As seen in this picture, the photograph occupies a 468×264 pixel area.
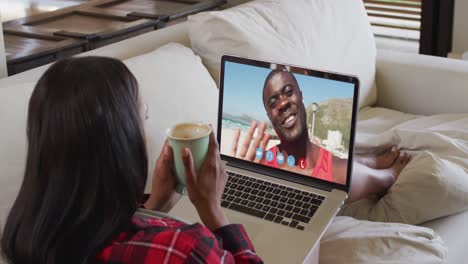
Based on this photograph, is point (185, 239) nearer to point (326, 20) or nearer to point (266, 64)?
point (266, 64)

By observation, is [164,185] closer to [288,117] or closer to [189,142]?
[189,142]

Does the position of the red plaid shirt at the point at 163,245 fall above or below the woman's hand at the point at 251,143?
above

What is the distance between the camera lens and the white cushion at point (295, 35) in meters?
2.01

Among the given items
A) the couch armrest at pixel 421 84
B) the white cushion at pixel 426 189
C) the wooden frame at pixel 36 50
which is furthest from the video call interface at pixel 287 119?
the couch armrest at pixel 421 84

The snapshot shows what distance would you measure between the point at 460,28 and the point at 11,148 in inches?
99.6

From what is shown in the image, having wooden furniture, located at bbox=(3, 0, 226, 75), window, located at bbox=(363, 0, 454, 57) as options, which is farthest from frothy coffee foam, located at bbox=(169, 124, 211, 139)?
window, located at bbox=(363, 0, 454, 57)

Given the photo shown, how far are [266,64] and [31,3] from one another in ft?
3.10

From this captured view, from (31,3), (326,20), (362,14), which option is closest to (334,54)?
(326,20)

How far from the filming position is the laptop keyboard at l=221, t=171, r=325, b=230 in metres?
1.40

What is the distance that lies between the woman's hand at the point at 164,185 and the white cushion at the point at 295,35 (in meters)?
0.80

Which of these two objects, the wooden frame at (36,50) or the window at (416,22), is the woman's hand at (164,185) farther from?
the window at (416,22)

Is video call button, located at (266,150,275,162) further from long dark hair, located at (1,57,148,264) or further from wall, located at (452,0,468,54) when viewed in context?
wall, located at (452,0,468,54)

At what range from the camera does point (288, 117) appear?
1.49 metres

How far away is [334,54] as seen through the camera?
7.49 ft
